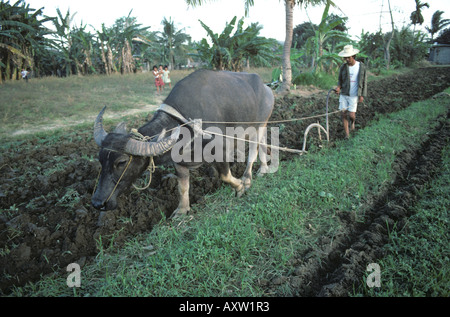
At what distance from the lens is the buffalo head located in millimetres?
2666

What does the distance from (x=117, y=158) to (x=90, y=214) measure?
949 mm

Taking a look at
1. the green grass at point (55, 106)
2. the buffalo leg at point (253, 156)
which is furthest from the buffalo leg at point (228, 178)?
the green grass at point (55, 106)

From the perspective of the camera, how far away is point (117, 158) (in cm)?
268

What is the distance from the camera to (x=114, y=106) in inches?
362

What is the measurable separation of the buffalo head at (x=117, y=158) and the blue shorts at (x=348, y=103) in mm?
4214

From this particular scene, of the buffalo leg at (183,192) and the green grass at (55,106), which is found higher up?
the green grass at (55,106)

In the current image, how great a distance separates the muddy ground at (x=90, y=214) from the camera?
2379 mm

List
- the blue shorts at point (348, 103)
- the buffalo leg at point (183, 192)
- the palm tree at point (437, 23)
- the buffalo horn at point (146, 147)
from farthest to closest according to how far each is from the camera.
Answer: the palm tree at point (437, 23), the blue shorts at point (348, 103), the buffalo leg at point (183, 192), the buffalo horn at point (146, 147)

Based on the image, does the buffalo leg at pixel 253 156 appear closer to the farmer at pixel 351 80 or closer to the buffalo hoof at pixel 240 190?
the buffalo hoof at pixel 240 190

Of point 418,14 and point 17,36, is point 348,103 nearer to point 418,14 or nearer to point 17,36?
point 17,36

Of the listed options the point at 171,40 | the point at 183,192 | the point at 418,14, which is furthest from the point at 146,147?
the point at 418,14

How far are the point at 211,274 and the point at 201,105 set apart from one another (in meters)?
1.87

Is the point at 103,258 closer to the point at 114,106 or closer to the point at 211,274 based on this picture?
the point at 211,274
